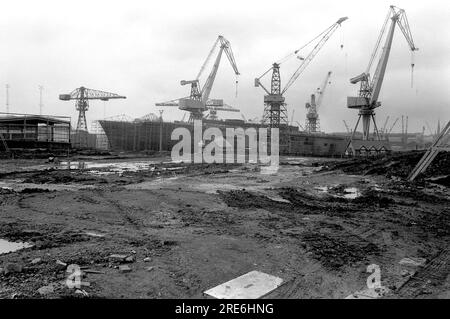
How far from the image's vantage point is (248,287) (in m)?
4.35

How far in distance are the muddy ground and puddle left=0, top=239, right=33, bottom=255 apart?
20 centimetres

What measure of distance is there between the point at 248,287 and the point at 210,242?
185 cm

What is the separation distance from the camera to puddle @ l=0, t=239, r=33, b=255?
17.8 feet

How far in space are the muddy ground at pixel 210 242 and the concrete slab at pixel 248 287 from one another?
110mm

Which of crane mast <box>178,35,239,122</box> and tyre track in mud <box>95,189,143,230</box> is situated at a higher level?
crane mast <box>178,35,239,122</box>

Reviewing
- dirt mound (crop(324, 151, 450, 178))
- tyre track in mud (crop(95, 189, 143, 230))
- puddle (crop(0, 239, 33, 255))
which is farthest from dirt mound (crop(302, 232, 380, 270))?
dirt mound (crop(324, 151, 450, 178))

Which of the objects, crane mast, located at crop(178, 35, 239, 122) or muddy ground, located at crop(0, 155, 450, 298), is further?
crane mast, located at crop(178, 35, 239, 122)

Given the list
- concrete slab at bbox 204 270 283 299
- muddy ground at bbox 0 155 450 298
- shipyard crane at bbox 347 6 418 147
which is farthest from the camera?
shipyard crane at bbox 347 6 418 147

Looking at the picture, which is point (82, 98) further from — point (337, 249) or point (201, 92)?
point (337, 249)

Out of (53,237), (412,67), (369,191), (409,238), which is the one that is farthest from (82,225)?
(412,67)

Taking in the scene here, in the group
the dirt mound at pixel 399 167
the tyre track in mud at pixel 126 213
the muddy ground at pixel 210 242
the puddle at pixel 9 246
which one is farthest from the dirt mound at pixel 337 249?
the dirt mound at pixel 399 167

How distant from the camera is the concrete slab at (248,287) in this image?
13.5 feet

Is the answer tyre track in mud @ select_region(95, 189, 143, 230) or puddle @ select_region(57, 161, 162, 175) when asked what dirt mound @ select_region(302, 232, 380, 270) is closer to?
tyre track in mud @ select_region(95, 189, 143, 230)
